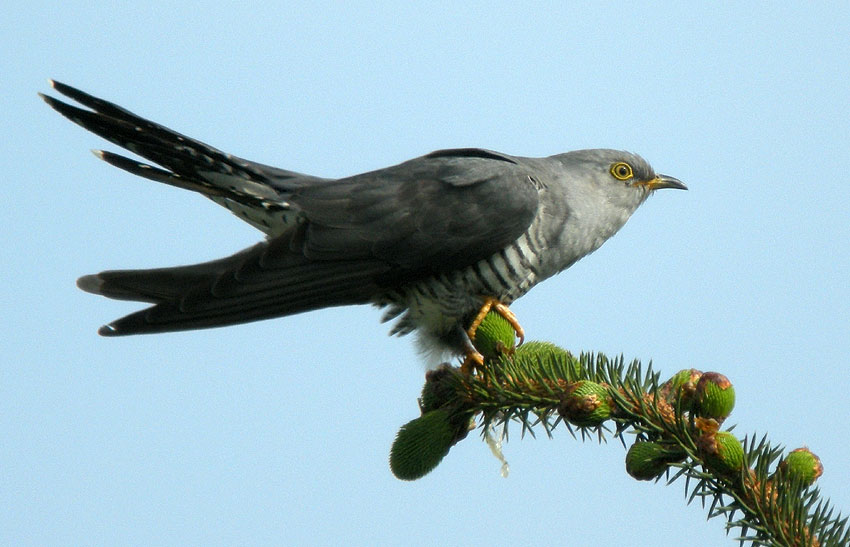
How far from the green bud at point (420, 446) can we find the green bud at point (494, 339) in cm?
30

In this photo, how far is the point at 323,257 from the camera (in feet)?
11.1

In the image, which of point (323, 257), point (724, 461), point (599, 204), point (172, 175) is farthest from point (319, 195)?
point (724, 461)

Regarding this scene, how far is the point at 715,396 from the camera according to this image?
6.77ft

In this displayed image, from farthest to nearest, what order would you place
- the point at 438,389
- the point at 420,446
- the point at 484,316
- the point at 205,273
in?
the point at 205,273
the point at 484,316
the point at 438,389
the point at 420,446

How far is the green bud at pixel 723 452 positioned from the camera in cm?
196

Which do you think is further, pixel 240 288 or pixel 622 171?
pixel 622 171

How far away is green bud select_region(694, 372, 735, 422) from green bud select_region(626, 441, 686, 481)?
0.13 meters

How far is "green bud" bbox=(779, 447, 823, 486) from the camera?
6.44 ft

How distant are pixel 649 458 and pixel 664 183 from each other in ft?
7.95

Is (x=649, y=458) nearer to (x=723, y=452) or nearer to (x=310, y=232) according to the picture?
(x=723, y=452)

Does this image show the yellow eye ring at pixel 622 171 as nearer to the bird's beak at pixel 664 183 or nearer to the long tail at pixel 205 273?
the bird's beak at pixel 664 183

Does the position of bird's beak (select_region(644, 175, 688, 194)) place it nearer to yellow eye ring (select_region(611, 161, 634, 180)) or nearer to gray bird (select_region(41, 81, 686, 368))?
yellow eye ring (select_region(611, 161, 634, 180))

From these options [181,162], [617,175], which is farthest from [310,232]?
[617,175]

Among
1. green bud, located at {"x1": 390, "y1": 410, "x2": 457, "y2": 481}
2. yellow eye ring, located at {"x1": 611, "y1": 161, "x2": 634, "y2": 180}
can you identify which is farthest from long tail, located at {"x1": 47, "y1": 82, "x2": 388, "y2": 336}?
yellow eye ring, located at {"x1": 611, "y1": 161, "x2": 634, "y2": 180}
